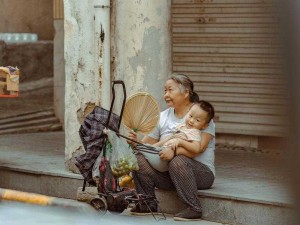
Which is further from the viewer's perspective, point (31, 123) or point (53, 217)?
point (31, 123)

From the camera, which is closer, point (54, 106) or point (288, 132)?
point (288, 132)

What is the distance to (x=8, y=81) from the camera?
690cm

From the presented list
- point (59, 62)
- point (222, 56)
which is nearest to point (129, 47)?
point (222, 56)

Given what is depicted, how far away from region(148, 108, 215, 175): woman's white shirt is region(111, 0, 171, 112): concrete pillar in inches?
32.2

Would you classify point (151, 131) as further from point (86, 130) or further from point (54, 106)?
point (54, 106)

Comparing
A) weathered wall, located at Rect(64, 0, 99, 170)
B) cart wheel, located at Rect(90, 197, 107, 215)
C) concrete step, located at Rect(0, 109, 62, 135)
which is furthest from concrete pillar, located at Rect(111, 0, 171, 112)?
concrete step, located at Rect(0, 109, 62, 135)

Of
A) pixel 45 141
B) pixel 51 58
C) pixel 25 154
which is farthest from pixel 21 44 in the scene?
pixel 25 154

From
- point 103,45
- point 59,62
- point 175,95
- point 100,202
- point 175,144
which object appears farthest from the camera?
point 59,62

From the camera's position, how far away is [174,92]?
632 centimetres

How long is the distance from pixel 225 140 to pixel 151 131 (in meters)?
3.43

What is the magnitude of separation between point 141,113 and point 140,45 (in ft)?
3.57

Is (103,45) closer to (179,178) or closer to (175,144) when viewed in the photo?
(175,144)

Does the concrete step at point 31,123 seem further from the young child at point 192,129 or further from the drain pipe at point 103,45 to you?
the young child at point 192,129

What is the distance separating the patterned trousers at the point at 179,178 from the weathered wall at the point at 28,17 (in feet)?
18.7
